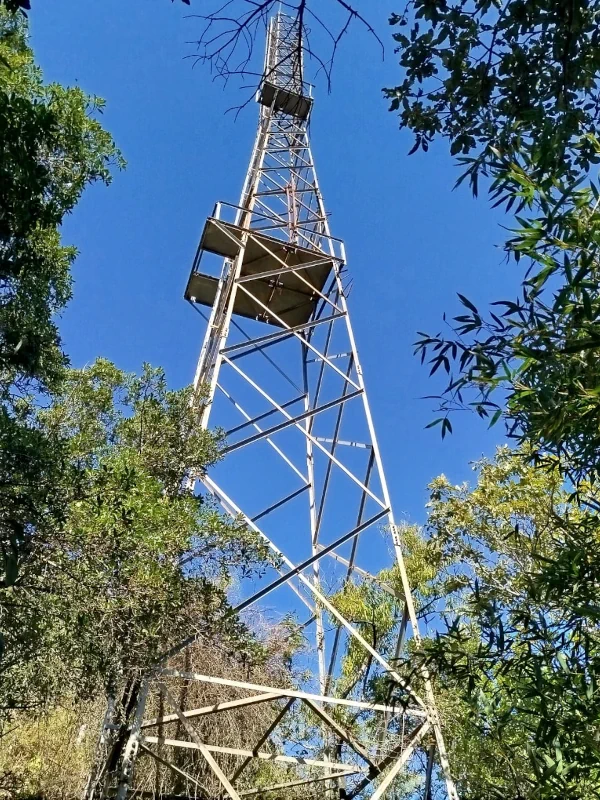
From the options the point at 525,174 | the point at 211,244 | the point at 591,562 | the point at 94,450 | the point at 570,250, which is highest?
the point at 211,244

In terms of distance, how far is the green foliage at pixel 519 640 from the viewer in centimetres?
289

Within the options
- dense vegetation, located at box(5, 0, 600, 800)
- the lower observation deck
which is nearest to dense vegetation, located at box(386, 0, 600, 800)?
dense vegetation, located at box(5, 0, 600, 800)

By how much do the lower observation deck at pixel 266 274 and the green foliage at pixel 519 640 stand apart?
11.6 feet

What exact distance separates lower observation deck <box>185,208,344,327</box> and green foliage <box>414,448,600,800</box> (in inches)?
139

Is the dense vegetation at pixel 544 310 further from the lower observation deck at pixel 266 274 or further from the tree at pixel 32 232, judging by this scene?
the lower observation deck at pixel 266 274

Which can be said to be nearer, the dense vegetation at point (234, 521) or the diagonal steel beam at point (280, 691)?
the dense vegetation at point (234, 521)

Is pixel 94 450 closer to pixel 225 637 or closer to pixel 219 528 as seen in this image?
pixel 219 528

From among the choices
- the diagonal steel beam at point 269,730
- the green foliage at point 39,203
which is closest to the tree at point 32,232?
the green foliage at point 39,203

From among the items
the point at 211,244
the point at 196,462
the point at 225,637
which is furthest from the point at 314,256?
the point at 225,637

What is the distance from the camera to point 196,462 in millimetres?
6742

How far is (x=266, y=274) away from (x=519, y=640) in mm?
5542

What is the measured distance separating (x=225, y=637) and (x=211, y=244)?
528cm

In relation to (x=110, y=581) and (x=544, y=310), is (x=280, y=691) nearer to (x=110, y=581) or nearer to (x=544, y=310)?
(x=110, y=581)

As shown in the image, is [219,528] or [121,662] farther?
[219,528]
